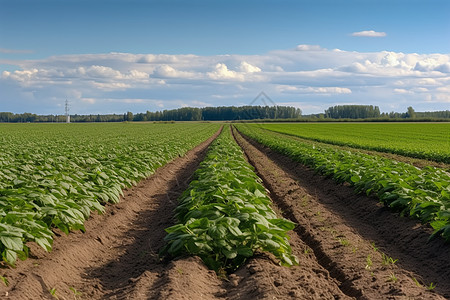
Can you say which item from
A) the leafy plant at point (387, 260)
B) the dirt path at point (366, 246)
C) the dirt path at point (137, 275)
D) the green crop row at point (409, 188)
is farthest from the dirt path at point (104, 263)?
the green crop row at point (409, 188)

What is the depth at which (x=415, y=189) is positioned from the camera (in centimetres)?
1008

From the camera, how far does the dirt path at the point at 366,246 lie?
6.27m

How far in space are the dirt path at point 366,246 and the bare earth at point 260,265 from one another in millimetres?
17

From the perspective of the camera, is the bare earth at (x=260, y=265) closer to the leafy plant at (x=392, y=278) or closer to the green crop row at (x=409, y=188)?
the leafy plant at (x=392, y=278)

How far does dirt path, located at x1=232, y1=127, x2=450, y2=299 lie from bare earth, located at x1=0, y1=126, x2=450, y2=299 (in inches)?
0.7

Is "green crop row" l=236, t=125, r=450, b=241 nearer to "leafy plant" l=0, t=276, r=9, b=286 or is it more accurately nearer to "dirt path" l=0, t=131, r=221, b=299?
"dirt path" l=0, t=131, r=221, b=299

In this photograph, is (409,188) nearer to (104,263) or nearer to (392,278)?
(392,278)

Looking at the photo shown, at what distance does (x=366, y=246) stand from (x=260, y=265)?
275cm

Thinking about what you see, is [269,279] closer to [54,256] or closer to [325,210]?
[54,256]

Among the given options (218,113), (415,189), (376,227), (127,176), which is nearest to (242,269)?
(376,227)

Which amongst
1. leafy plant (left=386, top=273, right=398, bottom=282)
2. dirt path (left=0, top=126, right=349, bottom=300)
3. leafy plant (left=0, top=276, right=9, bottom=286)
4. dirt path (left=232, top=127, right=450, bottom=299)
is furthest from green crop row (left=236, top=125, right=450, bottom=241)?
leafy plant (left=0, top=276, right=9, bottom=286)

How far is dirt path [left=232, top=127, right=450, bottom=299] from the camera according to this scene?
627cm

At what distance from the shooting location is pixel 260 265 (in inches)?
250

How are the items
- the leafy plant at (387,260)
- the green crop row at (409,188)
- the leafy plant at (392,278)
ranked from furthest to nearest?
the green crop row at (409,188) < the leafy plant at (387,260) < the leafy plant at (392,278)
